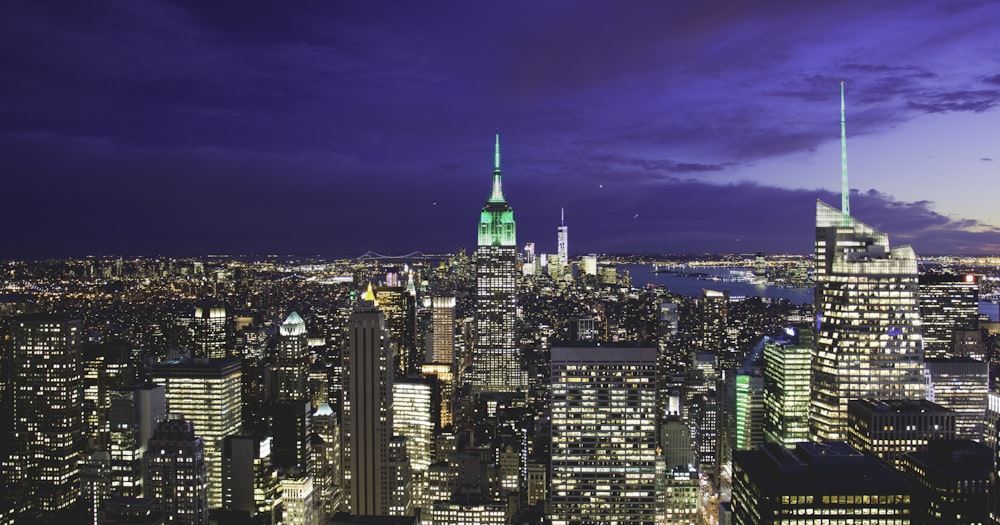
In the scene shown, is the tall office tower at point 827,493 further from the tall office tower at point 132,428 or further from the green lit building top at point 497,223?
the green lit building top at point 497,223

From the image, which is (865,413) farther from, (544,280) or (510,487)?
(544,280)

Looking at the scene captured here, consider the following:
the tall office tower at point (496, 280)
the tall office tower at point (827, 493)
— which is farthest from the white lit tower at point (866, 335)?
the tall office tower at point (496, 280)

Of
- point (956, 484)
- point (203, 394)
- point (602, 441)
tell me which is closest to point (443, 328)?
point (203, 394)

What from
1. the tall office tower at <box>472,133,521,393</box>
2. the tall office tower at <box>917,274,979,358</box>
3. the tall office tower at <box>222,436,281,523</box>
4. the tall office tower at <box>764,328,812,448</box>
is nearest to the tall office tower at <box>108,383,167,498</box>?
the tall office tower at <box>222,436,281,523</box>

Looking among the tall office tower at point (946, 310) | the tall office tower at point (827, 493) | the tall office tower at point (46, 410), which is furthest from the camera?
the tall office tower at point (946, 310)

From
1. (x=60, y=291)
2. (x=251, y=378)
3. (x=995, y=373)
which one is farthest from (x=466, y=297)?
(x=995, y=373)

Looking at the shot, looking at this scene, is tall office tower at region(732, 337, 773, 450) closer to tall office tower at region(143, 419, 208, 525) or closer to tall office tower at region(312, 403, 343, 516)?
tall office tower at region(312, 403, 343, 516)
